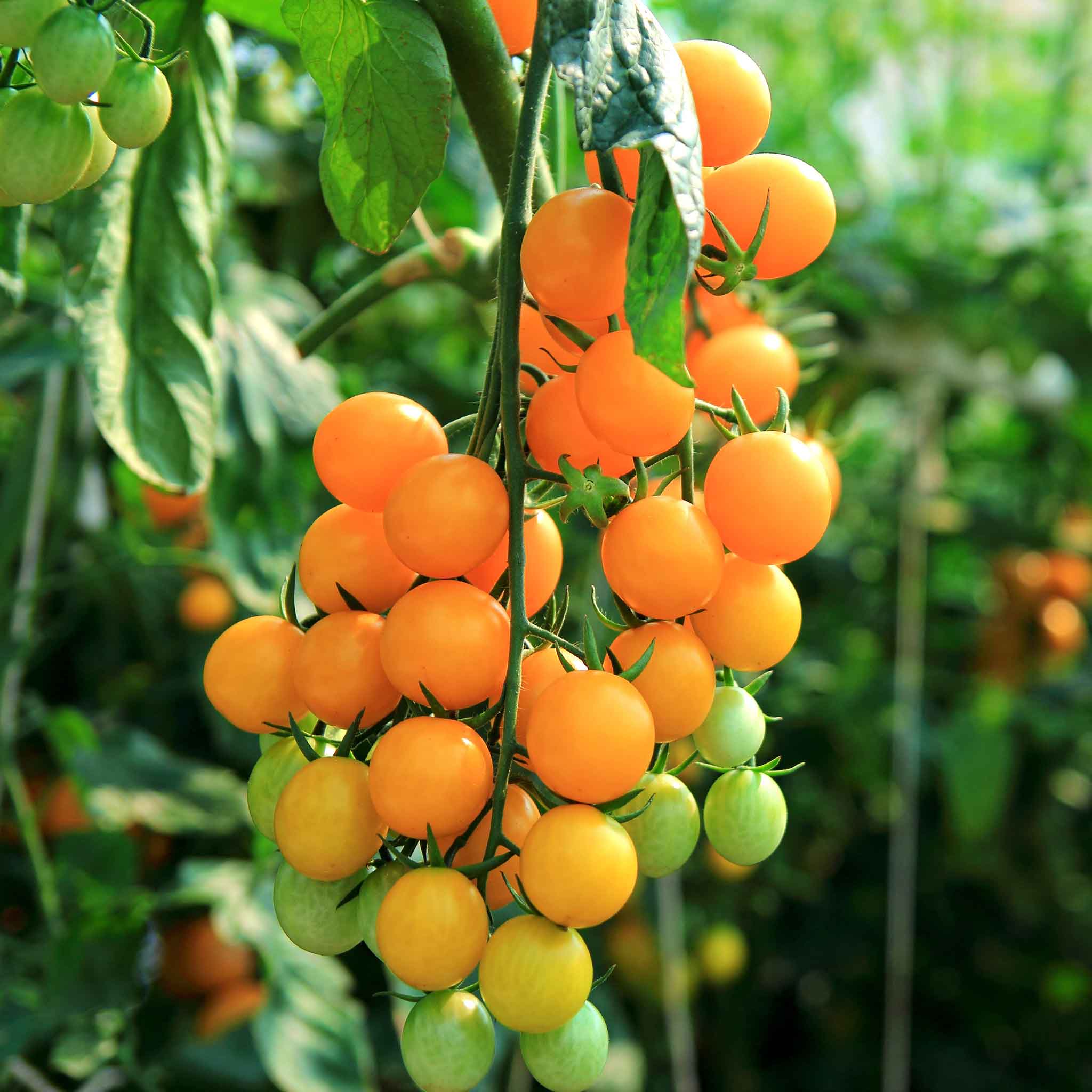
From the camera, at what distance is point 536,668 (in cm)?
29

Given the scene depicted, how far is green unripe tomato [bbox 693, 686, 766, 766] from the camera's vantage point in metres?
0.31

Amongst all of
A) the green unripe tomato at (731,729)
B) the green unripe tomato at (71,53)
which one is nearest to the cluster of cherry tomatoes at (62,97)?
the green unripe tomato at (71,53)

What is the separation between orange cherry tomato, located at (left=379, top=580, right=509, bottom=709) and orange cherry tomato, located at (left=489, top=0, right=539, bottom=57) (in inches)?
6.9

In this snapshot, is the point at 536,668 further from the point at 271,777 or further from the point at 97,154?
the point at 97,154

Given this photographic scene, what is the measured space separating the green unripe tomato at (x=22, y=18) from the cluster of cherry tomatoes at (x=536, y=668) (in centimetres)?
11

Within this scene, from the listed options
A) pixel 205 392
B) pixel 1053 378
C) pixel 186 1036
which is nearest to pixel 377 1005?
pixel 186 1036

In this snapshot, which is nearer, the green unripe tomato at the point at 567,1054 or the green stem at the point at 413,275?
the green unripe tomato at the point at 567,1054

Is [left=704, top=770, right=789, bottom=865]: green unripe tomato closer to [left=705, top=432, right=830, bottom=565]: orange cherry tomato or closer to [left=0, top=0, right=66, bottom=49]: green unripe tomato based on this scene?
[left=705, top=432, right=830, bottom=565]: orange cherry tomato

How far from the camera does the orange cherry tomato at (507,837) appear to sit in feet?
0.93

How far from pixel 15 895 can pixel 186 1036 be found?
19 cm

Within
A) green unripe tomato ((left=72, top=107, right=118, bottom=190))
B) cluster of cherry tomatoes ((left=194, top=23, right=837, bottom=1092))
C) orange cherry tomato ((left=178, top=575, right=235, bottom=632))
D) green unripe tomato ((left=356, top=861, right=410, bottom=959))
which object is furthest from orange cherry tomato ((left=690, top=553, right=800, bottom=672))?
orange cherry tomato ((left=178, top=575, right=235, bottom=632))

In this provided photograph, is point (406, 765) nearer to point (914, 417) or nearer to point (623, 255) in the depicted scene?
point (623, 255)

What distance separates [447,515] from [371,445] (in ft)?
0.15

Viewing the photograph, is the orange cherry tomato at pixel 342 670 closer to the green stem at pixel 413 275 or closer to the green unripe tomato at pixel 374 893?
the green unripe tomato at pixel 374 893
